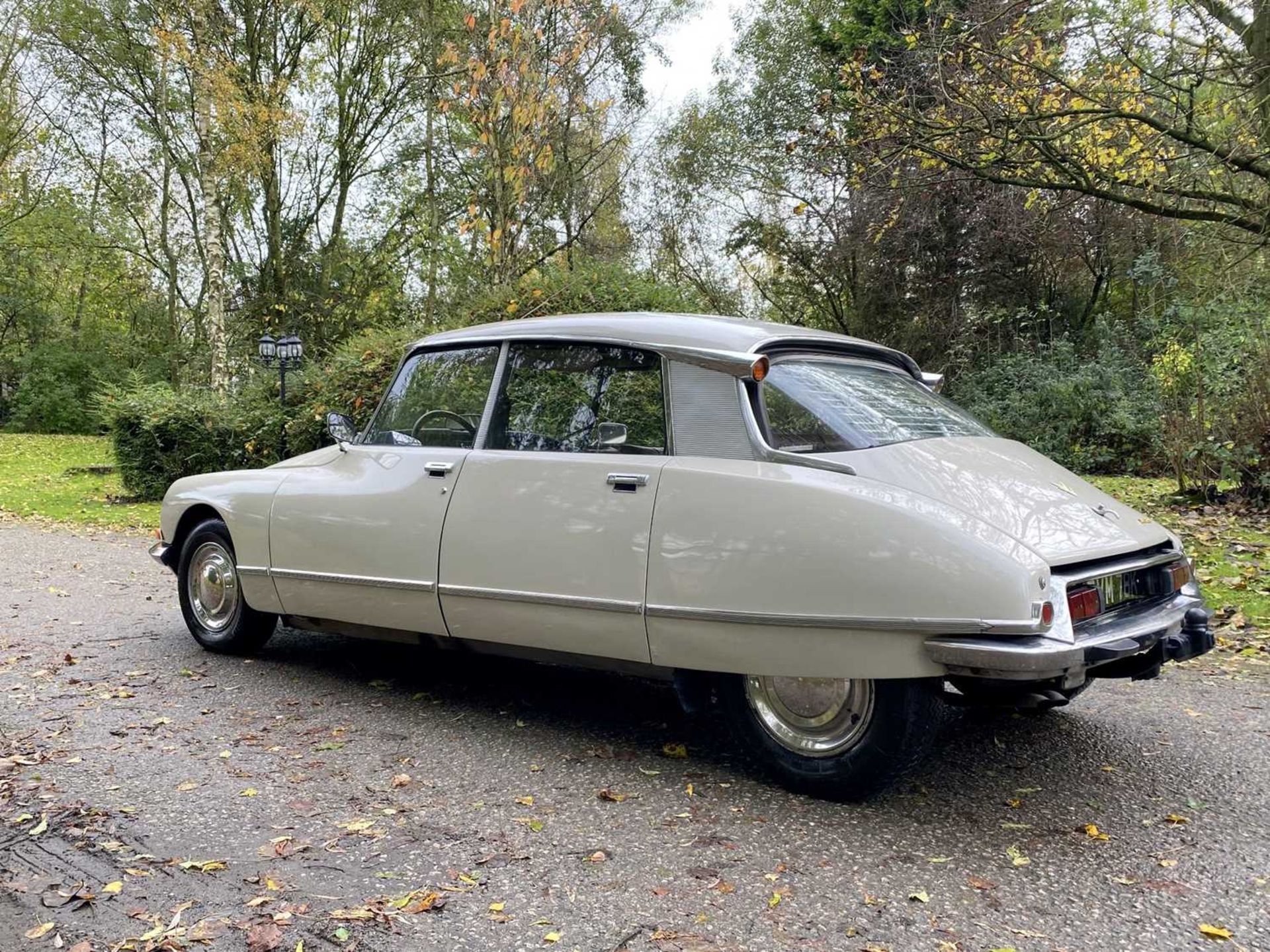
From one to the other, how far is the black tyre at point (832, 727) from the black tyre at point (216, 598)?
2.96m

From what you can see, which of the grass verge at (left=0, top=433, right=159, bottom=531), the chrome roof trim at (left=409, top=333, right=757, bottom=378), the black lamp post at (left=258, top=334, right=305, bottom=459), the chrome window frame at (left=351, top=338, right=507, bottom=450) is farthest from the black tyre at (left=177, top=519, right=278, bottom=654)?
the black lamp post at (left=258, top=334, right=305, bottom=459)

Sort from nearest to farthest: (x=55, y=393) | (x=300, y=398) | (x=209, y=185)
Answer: (x=300, y=398) < (x=209, y=185) < (x=55, y=393)

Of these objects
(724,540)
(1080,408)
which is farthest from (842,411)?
(1080,408)

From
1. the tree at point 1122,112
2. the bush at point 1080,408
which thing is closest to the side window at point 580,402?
the tree at point 1122,112

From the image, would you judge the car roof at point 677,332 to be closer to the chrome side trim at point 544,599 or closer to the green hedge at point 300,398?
the chrome side trim at point 544,599

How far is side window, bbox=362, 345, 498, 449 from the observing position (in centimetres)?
423

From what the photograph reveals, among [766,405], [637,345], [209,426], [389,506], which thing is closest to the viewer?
[766,405]

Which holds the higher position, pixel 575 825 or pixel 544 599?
pixel 544 599

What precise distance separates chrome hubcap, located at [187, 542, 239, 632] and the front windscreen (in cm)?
333

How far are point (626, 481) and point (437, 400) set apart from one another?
1.41m

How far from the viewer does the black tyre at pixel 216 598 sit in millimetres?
5109

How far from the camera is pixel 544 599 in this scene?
3.63 m

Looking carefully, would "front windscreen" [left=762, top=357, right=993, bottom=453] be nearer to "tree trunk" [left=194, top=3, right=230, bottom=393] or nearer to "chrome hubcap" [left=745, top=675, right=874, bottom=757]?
"chrome hubcap" [left=745, top=675, right=874, bottom=757]

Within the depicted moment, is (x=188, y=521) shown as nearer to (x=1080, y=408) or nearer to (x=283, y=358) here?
(x=283, y=358)
